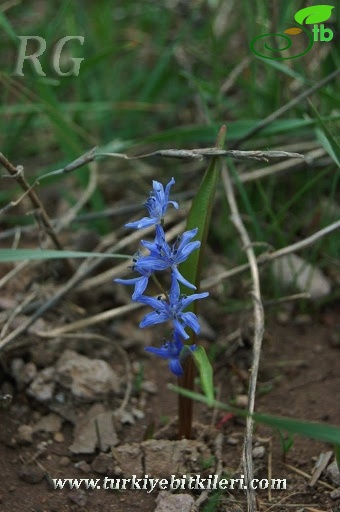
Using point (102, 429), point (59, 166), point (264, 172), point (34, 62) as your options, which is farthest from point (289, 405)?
point (34, 62)

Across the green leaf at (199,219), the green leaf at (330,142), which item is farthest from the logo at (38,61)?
the green leaf at (199,219)

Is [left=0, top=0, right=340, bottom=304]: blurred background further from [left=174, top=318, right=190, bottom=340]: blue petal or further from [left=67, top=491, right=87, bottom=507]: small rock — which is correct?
[left=67, top=491, right=87, bottom=507]: small rock

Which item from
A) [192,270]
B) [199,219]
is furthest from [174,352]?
[199,219]

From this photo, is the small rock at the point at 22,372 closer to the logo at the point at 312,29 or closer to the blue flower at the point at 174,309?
the blue flower at the point at 174,309

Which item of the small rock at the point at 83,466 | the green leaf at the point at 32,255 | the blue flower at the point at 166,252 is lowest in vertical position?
the small rock at the point at 83,466

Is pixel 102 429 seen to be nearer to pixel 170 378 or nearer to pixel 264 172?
pixel 170 378

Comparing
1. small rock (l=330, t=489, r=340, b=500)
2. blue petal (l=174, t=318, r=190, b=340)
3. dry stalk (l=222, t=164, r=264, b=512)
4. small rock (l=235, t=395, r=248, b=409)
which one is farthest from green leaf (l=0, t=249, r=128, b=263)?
small rock (l=330, t=489, r=340, b=500)

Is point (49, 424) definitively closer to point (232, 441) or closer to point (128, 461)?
point (128, 461)
